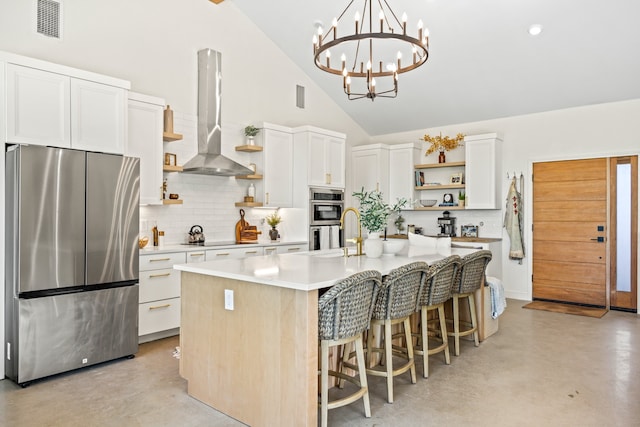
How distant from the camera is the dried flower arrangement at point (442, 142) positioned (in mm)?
7211

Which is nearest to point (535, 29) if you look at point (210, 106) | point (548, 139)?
point (548, 139)

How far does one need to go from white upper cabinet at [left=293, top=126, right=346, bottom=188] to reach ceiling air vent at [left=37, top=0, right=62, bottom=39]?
3.16m

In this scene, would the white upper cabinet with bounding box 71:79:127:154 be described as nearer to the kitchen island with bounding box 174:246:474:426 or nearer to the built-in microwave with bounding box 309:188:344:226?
the kitchen island with bounding box 174:246:474:426

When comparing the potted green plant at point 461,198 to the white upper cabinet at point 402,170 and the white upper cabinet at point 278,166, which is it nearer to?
the white upper cabinet at point 402,170

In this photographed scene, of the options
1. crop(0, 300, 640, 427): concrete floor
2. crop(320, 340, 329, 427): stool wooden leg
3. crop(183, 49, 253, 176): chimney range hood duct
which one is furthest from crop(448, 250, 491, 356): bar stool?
crop(183, 49, 253, 176): chimney range hood duct

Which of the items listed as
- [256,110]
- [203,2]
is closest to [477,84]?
[256,110]

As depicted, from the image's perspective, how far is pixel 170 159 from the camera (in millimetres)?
5238

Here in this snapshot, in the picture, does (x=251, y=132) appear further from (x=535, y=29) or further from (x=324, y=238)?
(x=535, y=29)

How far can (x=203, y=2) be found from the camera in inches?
223

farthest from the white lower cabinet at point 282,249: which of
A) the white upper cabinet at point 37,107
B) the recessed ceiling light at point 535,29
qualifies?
the recessed ceiling light at point 535,29

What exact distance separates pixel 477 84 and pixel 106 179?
5084mm

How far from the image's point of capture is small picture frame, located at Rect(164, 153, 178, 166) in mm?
5188

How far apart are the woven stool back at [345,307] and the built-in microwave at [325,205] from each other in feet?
12.2

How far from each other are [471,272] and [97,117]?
3.75 m
